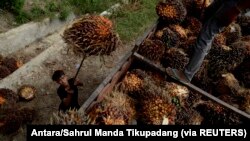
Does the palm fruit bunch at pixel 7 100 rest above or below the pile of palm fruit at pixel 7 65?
below

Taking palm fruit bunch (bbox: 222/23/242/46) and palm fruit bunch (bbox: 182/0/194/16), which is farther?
palm fruit bunch (bbox: 182/0/194/16)

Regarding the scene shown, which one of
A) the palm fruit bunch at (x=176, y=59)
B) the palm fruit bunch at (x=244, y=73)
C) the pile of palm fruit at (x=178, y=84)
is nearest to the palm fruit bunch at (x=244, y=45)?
the pile of palm fruit at (x=178, y=84)

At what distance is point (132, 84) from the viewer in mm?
4520

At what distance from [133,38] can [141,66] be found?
286cm

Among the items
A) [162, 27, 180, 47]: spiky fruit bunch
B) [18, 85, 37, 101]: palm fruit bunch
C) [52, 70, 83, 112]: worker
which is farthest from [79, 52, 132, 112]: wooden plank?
[18, 85, 37, 101]: palm fruit bunch

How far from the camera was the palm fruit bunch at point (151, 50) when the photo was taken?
488cm

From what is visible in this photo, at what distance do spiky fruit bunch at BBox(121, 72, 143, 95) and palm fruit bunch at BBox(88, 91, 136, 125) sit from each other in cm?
22

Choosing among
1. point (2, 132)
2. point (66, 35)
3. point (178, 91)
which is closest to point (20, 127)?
point (2, 132)

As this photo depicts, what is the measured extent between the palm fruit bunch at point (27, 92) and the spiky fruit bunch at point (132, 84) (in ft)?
6.28

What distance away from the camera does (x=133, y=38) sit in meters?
7.72

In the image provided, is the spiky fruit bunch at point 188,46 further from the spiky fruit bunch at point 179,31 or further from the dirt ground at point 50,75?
the dirt ground at point 50,75

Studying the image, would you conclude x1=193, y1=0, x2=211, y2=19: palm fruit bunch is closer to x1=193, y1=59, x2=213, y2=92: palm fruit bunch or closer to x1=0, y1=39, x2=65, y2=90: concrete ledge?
x1=193, y1=59, x2=213, y2=92: palm fruit bunch

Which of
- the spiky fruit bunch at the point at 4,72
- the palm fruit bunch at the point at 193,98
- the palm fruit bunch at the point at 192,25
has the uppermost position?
the palm fruit bunch at the point at 192,25

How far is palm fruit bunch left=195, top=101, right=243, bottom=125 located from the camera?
14.5ft
